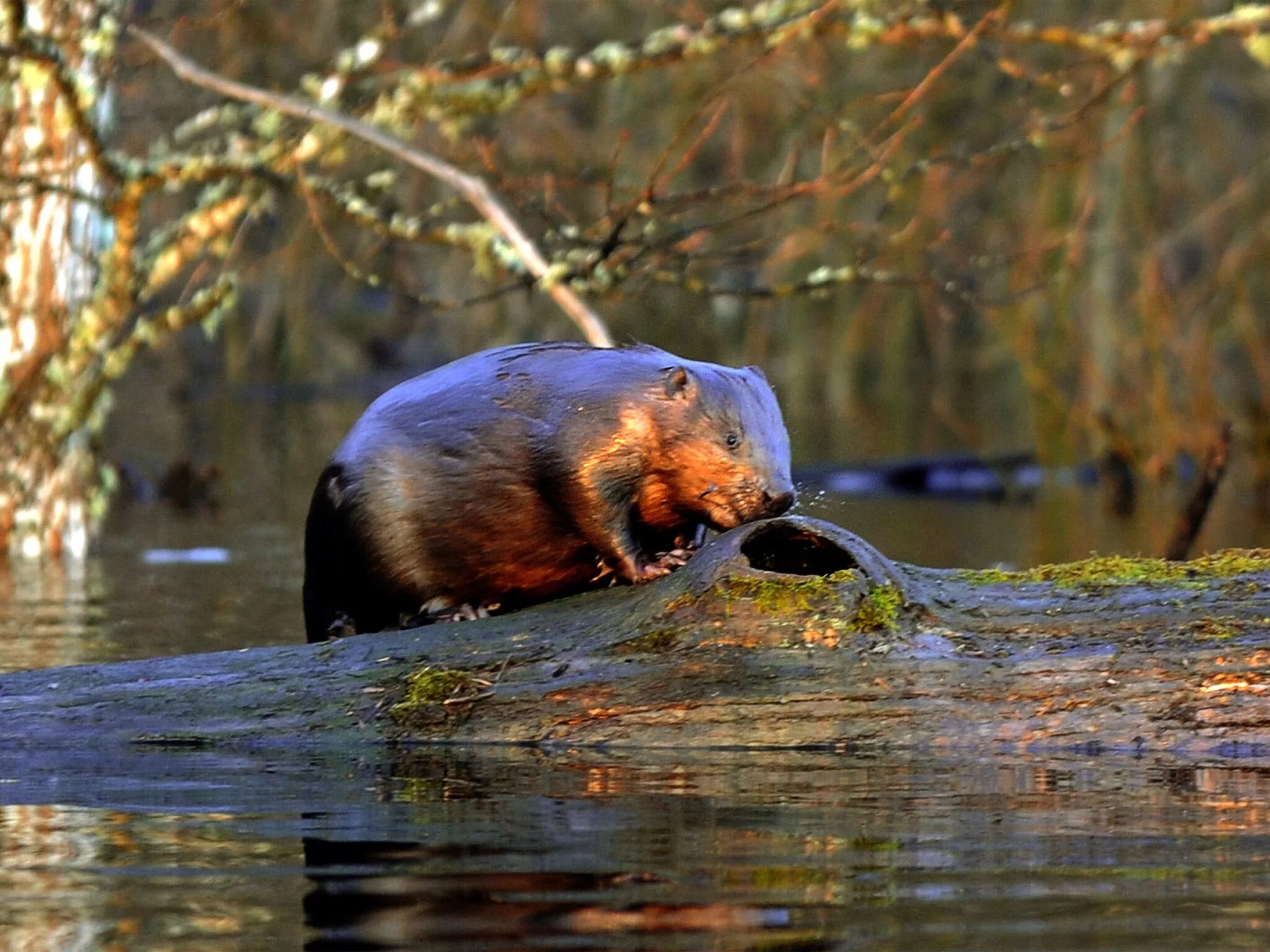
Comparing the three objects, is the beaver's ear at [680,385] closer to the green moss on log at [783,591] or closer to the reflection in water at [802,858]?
the green moss on log at [783,591]

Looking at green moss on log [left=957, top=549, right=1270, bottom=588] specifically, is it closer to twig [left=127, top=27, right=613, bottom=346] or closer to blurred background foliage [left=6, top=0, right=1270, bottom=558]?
blurred background foliage [left=6, top=0, right=1270, bottom=558]

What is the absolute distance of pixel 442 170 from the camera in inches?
331

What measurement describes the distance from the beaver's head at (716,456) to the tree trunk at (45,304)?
5.13m

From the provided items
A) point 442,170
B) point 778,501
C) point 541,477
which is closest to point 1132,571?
point 778,501

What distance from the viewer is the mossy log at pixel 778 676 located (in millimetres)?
4812

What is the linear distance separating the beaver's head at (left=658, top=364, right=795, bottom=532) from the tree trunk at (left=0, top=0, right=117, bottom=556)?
16.8ft

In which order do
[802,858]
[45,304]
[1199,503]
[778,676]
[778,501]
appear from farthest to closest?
[45,304], [1199,503], [778,501], [778,676], [802,858]

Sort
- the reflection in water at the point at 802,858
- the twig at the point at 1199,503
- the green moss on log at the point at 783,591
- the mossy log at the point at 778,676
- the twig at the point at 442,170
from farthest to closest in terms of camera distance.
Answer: the twig at the point at 1199,503 < the twig at the point at 442,170 < the green moss on log at the point at 783,591 < the mossy log at the point at 778,676 < the reflection in water at the point at 802,858

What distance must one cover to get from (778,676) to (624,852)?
1120 millimetres

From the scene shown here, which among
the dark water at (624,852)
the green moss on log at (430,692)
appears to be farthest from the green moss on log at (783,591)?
the green moss on log at (430,692)

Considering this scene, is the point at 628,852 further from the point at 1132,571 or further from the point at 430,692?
the point at 1132,571

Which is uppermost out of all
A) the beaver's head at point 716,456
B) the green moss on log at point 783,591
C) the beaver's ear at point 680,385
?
the beaver's ear at point 680,385

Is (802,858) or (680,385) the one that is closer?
(802,858)

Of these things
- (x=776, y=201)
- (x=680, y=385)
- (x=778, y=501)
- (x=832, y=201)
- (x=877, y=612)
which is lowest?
(x=877, y=612)
